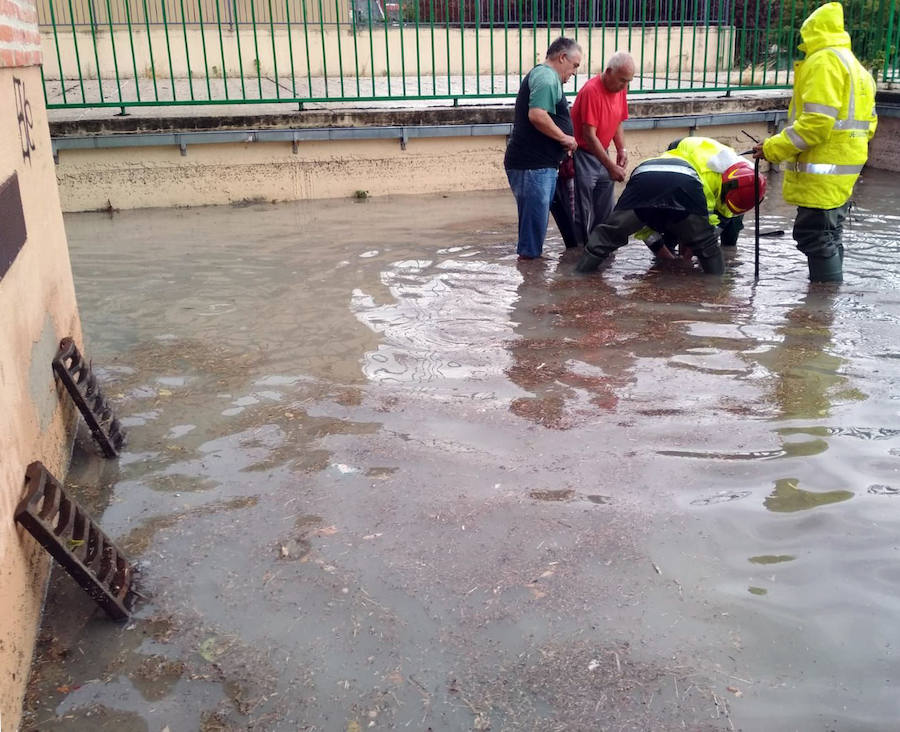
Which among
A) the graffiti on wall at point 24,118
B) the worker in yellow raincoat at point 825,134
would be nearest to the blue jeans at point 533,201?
the worker in yellow raincoat at point 825,134

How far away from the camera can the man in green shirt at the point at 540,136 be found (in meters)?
6.57

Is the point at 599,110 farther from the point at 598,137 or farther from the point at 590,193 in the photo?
the point at 590,193

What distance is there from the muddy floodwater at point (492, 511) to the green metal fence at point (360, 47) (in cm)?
545

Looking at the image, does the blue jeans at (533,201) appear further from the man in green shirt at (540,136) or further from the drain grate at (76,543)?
the drain grate at (76,543)

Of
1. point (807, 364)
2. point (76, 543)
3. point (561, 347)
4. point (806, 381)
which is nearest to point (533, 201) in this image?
point (561, 347)

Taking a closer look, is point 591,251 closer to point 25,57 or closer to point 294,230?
point 294,230

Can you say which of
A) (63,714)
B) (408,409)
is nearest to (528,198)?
(408,409)

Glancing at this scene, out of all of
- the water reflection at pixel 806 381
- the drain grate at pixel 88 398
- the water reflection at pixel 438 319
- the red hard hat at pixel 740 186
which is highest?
the red hard hat at pixel 740 186

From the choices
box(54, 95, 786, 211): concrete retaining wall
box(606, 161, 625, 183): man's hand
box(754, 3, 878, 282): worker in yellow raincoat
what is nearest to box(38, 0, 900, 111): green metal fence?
box(54, 95, 786, 211): concrete retaining wall

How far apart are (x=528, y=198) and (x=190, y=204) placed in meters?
4.11

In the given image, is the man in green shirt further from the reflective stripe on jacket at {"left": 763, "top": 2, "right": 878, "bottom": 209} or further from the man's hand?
the reflective stripe on jacket at {"left": 763, "top": 2, "right": 878, "bottom": 209}

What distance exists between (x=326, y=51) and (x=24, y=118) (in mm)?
9948

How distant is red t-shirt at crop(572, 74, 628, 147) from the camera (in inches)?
276

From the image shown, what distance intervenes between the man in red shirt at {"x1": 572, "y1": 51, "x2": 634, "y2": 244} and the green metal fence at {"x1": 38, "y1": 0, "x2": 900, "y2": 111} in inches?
129
